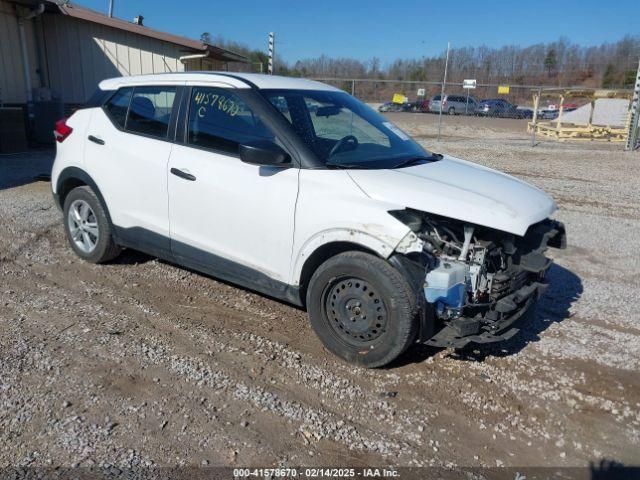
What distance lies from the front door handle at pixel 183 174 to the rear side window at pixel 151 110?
0.39 m

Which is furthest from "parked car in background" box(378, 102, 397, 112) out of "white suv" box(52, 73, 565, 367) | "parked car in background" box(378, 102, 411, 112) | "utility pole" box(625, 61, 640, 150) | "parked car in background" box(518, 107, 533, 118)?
"white suv" box(52, 73, 565, 367)

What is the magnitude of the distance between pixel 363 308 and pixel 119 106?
311cm

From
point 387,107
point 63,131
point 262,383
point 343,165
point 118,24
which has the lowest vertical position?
point 262,383

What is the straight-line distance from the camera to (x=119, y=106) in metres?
4.84

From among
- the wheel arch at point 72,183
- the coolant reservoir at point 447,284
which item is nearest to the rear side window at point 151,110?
the wheel arch at point 72,183

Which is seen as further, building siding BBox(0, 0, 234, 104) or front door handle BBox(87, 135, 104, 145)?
building siding BBox(0, 0, 234, 104)

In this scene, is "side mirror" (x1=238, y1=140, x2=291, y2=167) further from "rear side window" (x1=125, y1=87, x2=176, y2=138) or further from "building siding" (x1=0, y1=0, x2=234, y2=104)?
"building siding" (x1=0, y1=0, x2=234, y2=104)

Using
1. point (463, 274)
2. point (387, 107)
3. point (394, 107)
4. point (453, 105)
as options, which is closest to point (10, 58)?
point (463, 274)

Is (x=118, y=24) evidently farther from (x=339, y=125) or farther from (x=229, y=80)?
(x=339, y=125)

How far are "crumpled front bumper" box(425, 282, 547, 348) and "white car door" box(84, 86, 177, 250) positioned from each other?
8.16 feet

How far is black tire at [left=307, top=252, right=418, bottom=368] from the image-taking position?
3271 millimetres

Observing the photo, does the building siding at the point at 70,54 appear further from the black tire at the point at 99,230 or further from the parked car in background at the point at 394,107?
the parked car in background at the point at 394,107

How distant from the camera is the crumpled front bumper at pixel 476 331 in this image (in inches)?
129

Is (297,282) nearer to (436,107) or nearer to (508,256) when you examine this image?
(508,256)
